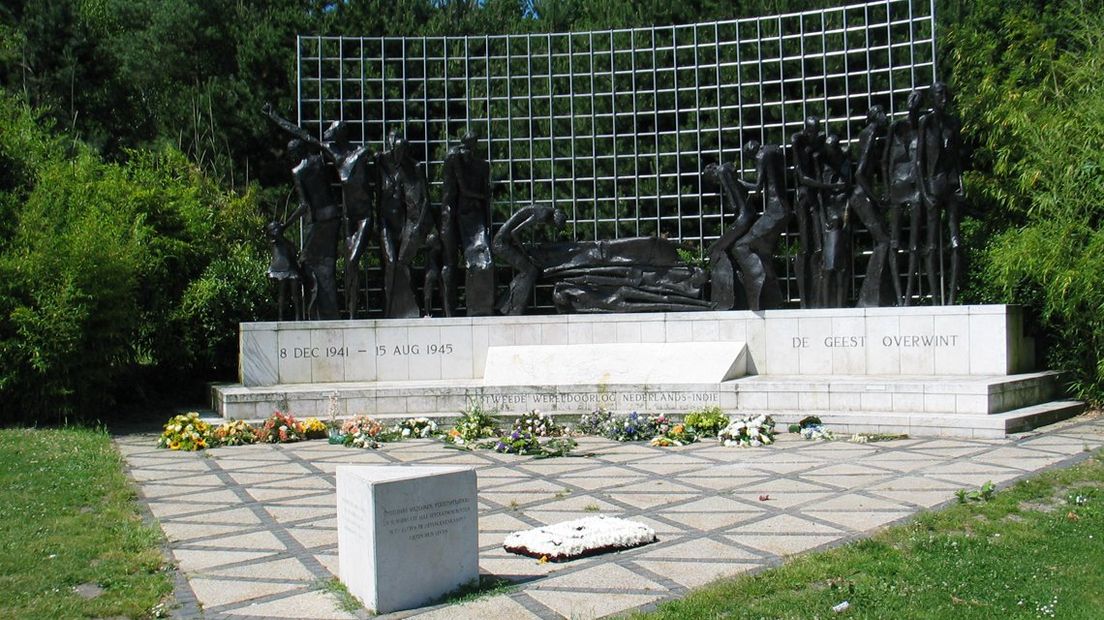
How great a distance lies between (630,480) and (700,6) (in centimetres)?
1401

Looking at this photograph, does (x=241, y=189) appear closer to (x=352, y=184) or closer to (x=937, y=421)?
(x=352, y=184)

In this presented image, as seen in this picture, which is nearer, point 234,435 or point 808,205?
point 234,435

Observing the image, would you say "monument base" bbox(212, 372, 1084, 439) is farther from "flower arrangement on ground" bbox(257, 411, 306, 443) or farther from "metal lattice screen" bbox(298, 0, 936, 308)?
"metal lattice screen" bbox(298, 0, 936, 308)

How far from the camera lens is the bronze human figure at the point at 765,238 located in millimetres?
13492

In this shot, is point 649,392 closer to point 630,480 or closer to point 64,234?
point 630,480

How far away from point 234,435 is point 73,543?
485cm

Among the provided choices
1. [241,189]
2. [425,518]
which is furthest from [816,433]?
[241,189]

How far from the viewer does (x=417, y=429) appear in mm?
11336

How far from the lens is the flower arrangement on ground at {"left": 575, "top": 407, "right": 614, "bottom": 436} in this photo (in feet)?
36.6

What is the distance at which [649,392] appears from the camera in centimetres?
1201

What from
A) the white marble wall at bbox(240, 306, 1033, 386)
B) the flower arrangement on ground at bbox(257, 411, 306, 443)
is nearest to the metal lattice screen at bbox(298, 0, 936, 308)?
the white marble wall at bbox(240, 306, 1033, 386)

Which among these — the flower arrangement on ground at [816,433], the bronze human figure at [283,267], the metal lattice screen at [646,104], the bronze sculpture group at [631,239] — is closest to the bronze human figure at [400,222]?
the bronze sculpture group at [631,239]

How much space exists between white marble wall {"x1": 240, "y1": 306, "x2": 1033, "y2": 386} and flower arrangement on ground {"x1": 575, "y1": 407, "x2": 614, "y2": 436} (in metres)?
2.31

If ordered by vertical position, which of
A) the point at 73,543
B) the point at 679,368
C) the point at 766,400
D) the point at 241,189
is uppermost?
the point at 241,189
